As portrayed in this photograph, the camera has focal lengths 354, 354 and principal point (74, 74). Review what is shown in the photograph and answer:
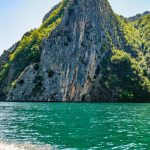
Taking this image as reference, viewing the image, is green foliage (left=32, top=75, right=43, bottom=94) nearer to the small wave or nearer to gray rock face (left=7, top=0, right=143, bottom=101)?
gray rock face (left=7, top=0, right=143, bottom=101)

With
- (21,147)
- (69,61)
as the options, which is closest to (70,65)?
(69,61)

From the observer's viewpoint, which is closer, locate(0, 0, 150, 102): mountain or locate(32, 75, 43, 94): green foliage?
locate(0, 0, 150, 102): mountain

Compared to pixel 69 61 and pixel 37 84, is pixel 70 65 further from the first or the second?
pixel 37 84

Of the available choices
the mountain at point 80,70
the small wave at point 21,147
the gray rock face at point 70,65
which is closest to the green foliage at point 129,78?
the mountain at point 80,70

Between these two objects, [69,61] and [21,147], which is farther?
[69,61]

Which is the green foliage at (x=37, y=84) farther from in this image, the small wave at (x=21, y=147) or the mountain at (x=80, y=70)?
the small wave at (x=21, y=147)

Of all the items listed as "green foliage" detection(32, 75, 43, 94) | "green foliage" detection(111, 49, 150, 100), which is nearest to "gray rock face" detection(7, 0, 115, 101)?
"green foliage" detection(32, 75, 43, 94)

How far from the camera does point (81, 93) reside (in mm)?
169875

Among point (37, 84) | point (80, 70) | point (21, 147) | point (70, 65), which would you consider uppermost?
point (70, 65)

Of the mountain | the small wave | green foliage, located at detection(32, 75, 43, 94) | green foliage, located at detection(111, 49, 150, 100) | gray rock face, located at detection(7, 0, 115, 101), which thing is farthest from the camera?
green foliage, located at detection(32, 75, 43, 94)

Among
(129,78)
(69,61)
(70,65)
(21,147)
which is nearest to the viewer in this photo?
(21,147)

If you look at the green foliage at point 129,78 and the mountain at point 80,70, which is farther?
the green foliage at point 129,78

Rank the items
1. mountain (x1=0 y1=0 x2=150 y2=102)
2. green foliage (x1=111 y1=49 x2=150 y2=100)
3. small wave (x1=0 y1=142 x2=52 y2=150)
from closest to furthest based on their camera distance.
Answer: small wave (x1=0 y1=142 x2=52 y2=150), mountain (x1=0 y1=0 x2=150 y2=102), green foliage (x1=111 y1=49 x2=150 y2=100)

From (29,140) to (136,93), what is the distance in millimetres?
137687
